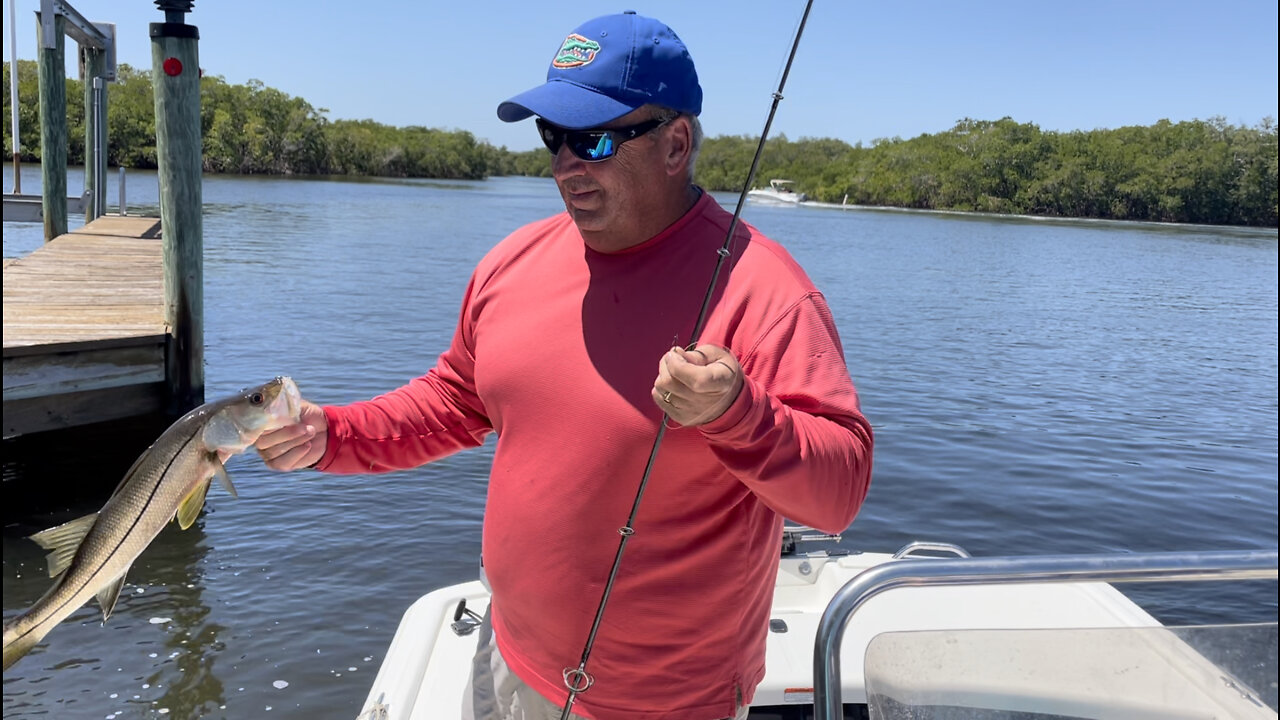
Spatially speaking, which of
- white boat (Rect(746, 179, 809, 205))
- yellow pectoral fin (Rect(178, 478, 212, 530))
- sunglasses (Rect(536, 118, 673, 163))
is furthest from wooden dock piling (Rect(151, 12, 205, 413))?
white boat (Rect(746, 179, 809, 205))

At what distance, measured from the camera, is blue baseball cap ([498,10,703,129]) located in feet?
7.02

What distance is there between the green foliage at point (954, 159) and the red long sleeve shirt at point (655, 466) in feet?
253

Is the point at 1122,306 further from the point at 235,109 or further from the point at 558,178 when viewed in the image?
the point at 235,109

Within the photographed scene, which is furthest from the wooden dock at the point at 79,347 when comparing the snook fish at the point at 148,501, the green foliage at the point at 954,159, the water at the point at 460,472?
the green foliage at the point at 954,159

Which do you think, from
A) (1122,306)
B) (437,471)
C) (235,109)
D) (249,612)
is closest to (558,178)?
(249,612)

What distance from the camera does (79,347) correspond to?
7.18 metres

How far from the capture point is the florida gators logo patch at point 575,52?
86.6 inches

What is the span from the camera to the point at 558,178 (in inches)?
88.0

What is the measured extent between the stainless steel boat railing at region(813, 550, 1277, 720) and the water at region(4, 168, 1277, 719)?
1.14 ft

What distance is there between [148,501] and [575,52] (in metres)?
1.41

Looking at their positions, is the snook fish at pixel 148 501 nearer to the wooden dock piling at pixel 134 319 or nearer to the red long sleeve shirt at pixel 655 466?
the red long sleeve shirt at pixel 655 466

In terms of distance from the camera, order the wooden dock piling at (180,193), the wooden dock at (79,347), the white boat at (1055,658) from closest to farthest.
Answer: the white boat at (1055,658), the wooden dock at (79,347), the wooden dock piling at (180,193)

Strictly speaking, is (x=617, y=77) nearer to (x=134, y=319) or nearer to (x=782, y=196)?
(x=134, y=319)

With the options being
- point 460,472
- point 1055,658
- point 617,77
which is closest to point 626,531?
point 1055,658
